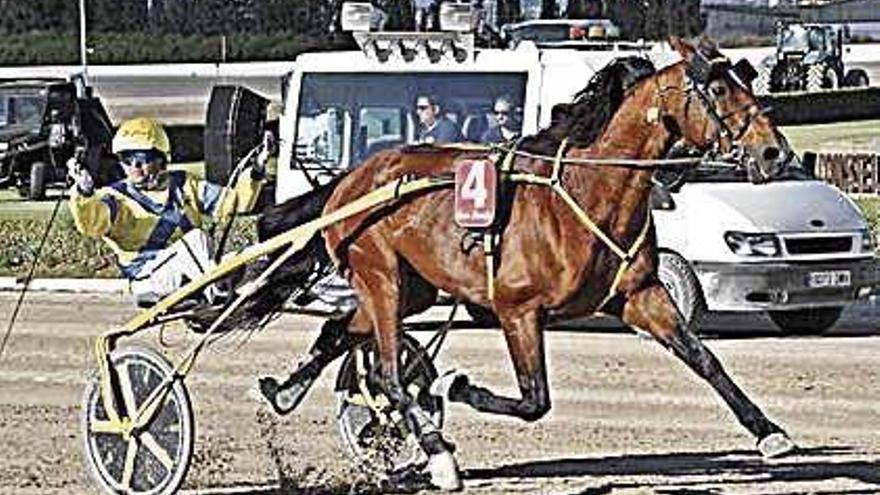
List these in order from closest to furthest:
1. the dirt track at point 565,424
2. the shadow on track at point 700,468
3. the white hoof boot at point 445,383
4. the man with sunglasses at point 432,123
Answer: the white hoof boot at point 445,383 < the shadow on track at point 700,468 < the dirt track at point 565,424 < the man with sunglasses at point 432,123

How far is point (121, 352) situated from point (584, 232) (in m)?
2.04

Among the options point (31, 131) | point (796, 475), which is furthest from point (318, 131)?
point (31, 131)

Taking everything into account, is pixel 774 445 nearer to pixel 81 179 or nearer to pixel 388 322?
pixel 388 322

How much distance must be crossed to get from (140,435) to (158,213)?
100 cm

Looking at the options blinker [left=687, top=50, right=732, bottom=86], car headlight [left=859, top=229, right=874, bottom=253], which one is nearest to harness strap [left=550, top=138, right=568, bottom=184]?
blinker [left=687, top=50, right=732, bottom=86]

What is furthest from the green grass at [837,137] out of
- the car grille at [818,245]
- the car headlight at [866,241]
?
the car grille at [818,245]

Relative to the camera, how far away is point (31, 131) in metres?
34.1

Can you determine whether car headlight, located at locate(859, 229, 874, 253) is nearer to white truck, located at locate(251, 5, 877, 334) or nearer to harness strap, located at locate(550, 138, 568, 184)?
white truck, located at locate(251, 5, 877, 334)

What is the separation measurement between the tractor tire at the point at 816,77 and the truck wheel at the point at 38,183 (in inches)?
919

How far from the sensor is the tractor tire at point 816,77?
49.9m

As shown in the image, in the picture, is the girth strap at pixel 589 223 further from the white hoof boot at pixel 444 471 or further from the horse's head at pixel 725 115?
the white hoof boot at pixel 444 471

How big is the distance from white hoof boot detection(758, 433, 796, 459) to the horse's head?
0.92 metres

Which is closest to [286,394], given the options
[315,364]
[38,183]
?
[315,364]

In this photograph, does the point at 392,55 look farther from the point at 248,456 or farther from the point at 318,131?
the point at 248,456
